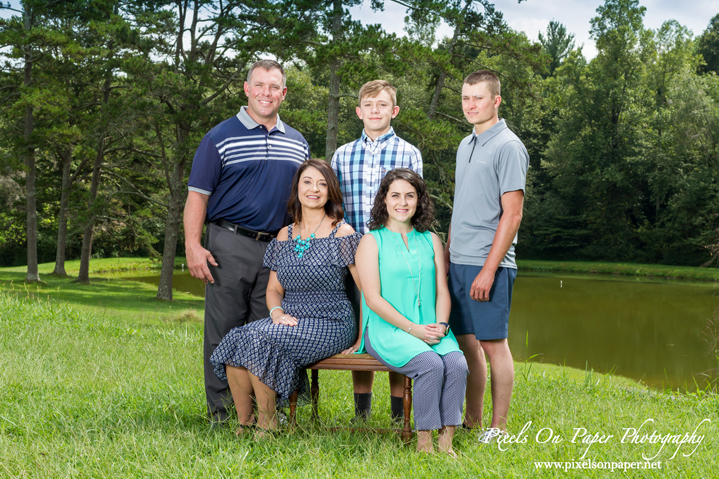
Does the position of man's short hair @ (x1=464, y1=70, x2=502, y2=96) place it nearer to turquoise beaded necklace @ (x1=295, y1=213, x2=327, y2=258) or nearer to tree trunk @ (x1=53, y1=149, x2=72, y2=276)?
turquoise beaded necklace @ (x1=295, y1=213, x2=327, y2=258)

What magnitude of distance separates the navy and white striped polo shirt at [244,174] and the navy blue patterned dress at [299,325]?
0.24m

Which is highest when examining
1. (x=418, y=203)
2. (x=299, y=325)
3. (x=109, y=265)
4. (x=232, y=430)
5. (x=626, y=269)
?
(x=418, y=203)

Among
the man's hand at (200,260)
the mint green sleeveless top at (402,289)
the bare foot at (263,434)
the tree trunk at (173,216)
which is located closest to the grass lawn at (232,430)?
the bare foot at (263,434)

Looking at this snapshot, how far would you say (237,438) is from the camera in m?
2.97

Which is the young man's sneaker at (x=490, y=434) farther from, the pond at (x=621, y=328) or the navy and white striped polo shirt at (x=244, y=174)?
the pond at (x=621, y=328)

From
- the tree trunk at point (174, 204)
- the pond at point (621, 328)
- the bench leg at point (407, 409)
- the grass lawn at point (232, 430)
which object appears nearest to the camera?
the grass lawn at point (232, 430)

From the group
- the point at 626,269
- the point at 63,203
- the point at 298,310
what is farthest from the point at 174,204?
the point at 626,269

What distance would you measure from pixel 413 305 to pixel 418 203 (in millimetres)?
570

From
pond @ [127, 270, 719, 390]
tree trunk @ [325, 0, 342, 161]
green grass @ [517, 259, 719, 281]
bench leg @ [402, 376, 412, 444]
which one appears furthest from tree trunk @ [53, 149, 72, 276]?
green grass @ [517, 259, 719, 281]

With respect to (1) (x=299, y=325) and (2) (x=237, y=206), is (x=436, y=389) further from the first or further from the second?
(2) (x=237, y=206)

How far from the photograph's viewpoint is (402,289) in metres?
3.03

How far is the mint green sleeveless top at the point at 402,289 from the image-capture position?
9.67ft

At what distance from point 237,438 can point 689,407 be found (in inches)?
148

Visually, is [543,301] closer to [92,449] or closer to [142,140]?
[142,140]
